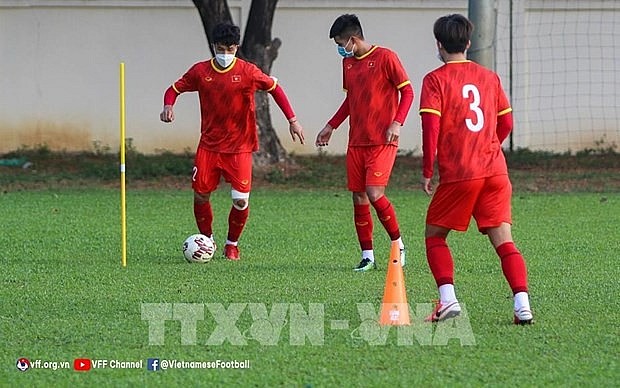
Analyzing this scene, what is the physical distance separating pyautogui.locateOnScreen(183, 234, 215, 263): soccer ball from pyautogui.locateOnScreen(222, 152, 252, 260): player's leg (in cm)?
44

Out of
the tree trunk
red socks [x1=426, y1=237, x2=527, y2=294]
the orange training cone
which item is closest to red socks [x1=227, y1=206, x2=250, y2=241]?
the orange training cone

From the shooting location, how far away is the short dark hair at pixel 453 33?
752 centimetres

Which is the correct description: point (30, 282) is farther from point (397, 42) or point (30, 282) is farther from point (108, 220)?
point (397, 42)

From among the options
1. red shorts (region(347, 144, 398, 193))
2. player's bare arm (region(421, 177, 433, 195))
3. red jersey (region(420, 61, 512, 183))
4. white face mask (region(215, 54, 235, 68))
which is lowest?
red shorts (region(347, 144, 398, 193))

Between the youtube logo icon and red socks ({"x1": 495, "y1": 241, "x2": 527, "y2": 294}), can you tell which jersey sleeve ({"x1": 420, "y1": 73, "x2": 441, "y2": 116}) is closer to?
red socks ({"x1": 495, "y1": 241, "x2": 527, "y2": 294})

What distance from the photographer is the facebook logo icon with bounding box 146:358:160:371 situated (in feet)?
21.4

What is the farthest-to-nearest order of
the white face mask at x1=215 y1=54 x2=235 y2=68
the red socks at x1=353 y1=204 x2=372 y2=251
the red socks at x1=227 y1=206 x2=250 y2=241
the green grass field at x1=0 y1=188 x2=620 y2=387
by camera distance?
the red socks at x1=227 y1=206 x2=250 y2=241, the white face mask at x1=215 y1=54 x2=235 y2=68, the red socks at x1=353 y1=204 x2=372 y2=251, the green grass field at x1=0 y1=188 x2=620 y2=387

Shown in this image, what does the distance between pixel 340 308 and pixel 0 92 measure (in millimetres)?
14324

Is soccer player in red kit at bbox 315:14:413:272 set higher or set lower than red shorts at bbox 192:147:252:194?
higher

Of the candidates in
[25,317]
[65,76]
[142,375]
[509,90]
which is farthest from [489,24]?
[142,375]

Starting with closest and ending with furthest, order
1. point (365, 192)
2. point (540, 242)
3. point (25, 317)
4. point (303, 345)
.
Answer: point (303, 345)
point (25, 317)
point (365, 192)
point (540, 242)

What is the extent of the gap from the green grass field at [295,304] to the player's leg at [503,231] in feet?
0.56

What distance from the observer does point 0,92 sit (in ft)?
69.7

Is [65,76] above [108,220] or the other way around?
above
